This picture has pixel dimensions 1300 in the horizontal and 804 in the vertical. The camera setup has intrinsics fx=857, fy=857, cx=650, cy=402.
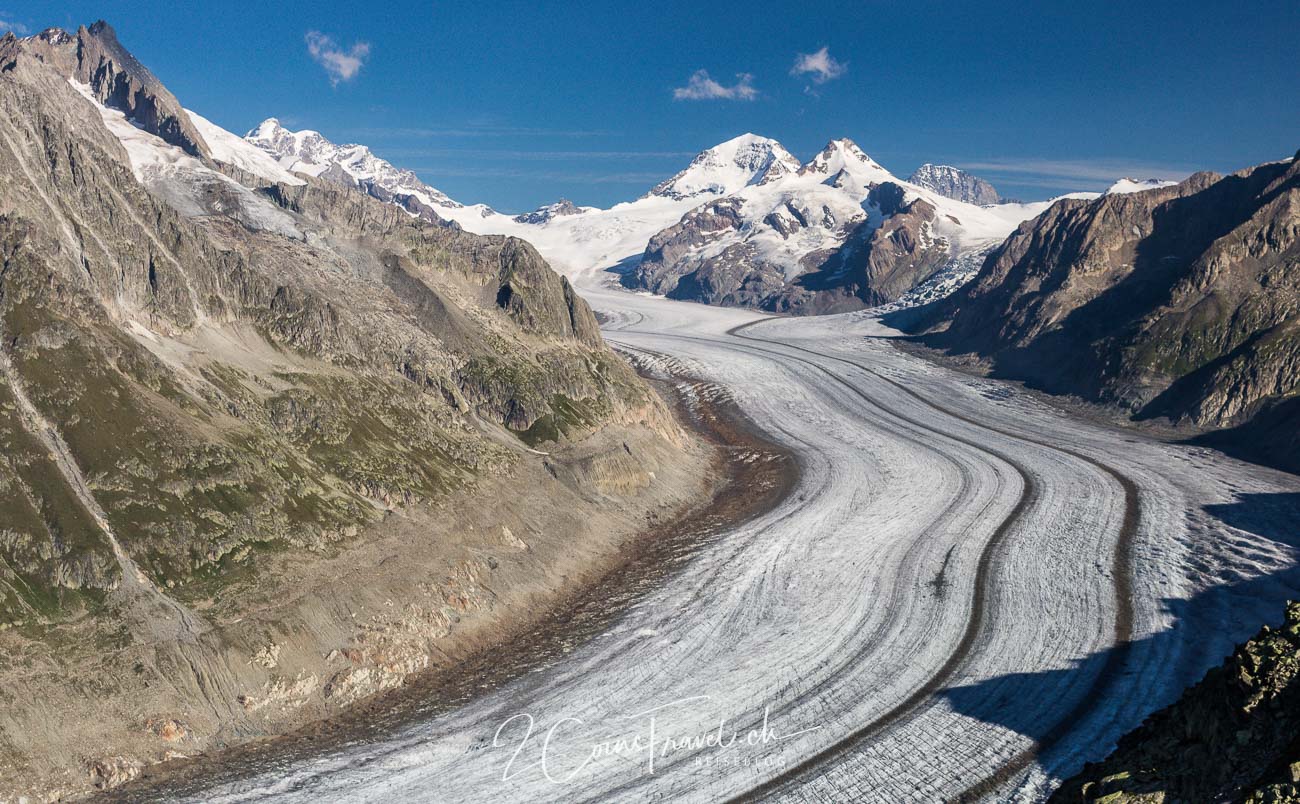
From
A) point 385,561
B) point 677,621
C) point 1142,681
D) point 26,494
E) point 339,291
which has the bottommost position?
point 1142,681

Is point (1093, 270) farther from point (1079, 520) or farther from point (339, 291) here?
point (339, 291)

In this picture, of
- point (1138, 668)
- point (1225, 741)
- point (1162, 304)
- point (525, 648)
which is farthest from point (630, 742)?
point (1162, 304)

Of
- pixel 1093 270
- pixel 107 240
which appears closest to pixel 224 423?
pixel 107 240

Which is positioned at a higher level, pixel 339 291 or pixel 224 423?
pixel 339 291

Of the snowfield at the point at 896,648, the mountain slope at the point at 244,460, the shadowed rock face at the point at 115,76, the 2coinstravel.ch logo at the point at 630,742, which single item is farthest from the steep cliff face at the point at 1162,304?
the shadowed rock face at the point at 115,76

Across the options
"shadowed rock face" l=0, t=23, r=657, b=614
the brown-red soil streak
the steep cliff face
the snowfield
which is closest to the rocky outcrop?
the snowfield

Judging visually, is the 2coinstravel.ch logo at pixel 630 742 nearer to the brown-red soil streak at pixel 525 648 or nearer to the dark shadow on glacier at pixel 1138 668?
the brown-red soil streak at pixel 525 648
